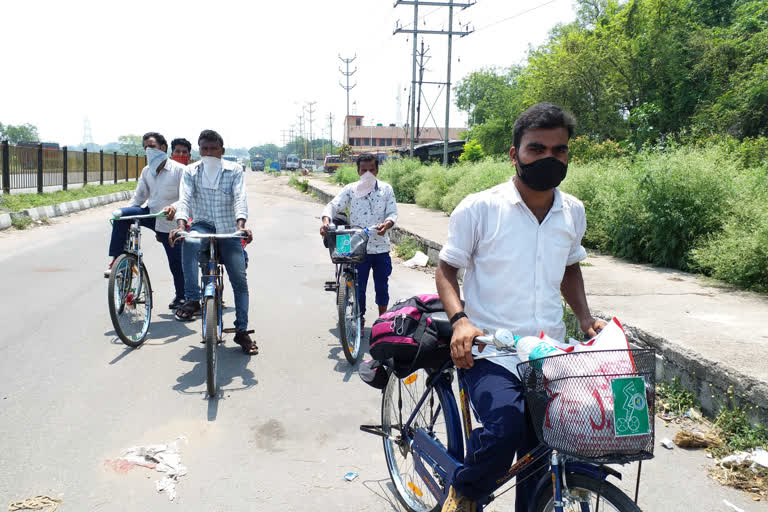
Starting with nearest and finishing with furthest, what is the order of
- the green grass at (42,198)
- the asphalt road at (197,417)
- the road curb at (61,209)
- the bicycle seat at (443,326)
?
the bicycle seat at (443,326) < the asphalt road at (197,417) < the road curb at (61,209) < the green grass at (42,198)

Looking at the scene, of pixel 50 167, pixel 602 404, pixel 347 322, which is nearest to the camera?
pixel 602 404

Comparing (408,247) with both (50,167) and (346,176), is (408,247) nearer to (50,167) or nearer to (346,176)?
(50,167)

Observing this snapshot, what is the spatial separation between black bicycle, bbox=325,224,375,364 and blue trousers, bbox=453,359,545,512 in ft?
9.93

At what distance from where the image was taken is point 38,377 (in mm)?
4598

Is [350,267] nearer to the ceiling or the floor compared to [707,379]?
nearer to the ceiling

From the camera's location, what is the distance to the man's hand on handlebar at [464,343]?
81.4 inches

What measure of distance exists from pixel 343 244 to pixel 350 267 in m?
0.23

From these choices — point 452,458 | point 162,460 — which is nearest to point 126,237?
point 162,460

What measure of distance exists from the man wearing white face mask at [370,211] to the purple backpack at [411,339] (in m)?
3.33

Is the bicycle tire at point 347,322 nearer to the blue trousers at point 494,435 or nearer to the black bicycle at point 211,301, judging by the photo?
A: the black bicycle at point 211,301

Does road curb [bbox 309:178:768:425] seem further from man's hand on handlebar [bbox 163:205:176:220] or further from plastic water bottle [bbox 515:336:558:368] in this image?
man's hand on handlebar [bbox 163:205:176:220]

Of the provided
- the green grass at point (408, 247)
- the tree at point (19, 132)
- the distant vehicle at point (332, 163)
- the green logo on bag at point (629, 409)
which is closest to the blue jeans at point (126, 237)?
the green logo on bag at point (629, 409)

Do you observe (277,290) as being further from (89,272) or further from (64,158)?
(64,158)

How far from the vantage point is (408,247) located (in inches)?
452
